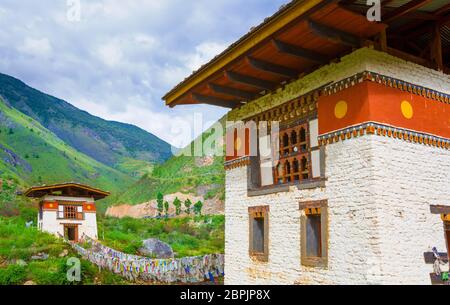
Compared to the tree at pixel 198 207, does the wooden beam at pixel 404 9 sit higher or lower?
higher

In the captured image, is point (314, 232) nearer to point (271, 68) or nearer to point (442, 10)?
point (271, 68)

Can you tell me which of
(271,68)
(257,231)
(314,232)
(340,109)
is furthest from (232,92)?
(314,232)

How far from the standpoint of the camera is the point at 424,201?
751 centimetres

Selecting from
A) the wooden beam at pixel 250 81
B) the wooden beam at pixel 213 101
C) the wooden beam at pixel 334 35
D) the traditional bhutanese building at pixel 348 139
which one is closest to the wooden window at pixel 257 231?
the traditional bhutanese building at pixel 348 139

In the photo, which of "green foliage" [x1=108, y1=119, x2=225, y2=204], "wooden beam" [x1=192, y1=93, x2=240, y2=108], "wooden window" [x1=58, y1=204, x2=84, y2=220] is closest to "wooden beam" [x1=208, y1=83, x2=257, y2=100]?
"wooden beam" [x1=192, y1=93, x2=240, y2=108]

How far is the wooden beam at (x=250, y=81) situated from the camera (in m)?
8.94

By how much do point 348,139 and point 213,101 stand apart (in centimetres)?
429

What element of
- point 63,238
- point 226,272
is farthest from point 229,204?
point 63,238

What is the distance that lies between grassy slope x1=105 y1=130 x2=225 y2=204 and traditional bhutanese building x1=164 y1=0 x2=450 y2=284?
51.4 meters

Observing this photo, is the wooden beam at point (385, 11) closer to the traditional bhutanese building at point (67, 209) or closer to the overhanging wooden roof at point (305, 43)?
the overhanging wooden roof at point (305, 43)

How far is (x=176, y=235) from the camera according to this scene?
119 feet

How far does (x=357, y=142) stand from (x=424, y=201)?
1.60m
